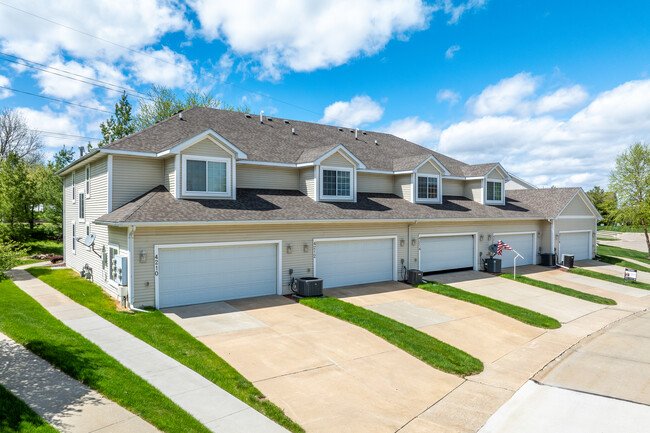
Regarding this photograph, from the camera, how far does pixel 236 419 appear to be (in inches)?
268

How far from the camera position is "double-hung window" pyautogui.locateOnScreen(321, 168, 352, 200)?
19406 millimetres

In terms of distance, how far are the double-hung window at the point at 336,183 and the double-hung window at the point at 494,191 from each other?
1120 cm

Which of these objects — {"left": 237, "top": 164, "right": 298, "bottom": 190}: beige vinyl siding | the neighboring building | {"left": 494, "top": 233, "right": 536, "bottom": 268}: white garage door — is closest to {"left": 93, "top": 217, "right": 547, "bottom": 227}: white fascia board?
the neighboring building

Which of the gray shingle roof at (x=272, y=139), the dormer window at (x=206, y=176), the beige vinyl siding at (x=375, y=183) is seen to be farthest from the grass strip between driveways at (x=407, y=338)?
the beige vinyl siding at (x=375, y=183)

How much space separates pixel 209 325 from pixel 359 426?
255 inches

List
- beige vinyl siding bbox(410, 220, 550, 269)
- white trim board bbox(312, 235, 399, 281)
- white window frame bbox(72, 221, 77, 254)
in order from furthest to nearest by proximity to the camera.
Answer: white window frame bbox(72, 221, 77, 254)
beige vinyl siding bbox(410, 220, 550, 269)
white trim board bbox(312, 235, 399, 281)

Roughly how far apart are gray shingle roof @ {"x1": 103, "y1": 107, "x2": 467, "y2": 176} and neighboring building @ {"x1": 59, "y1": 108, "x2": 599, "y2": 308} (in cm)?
10

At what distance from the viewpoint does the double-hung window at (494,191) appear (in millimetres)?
26188

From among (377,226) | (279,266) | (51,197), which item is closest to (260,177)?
Answer: (279,266)

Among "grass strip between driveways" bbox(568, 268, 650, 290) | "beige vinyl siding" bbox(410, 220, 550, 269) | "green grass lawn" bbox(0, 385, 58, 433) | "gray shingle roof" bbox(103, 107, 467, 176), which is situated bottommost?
"grass strip between driveways" bbox(568, 268, 650, 290)

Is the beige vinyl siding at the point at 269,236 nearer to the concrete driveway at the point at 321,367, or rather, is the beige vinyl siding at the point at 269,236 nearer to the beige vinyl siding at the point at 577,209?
the concrete driveway at the point at 321,367

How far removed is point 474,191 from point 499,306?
12.2 m

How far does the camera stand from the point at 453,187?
2633 centimetres

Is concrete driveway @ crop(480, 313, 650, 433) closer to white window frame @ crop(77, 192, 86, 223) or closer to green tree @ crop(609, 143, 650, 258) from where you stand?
white window frame @ crop(77, 192, 86, 223)
